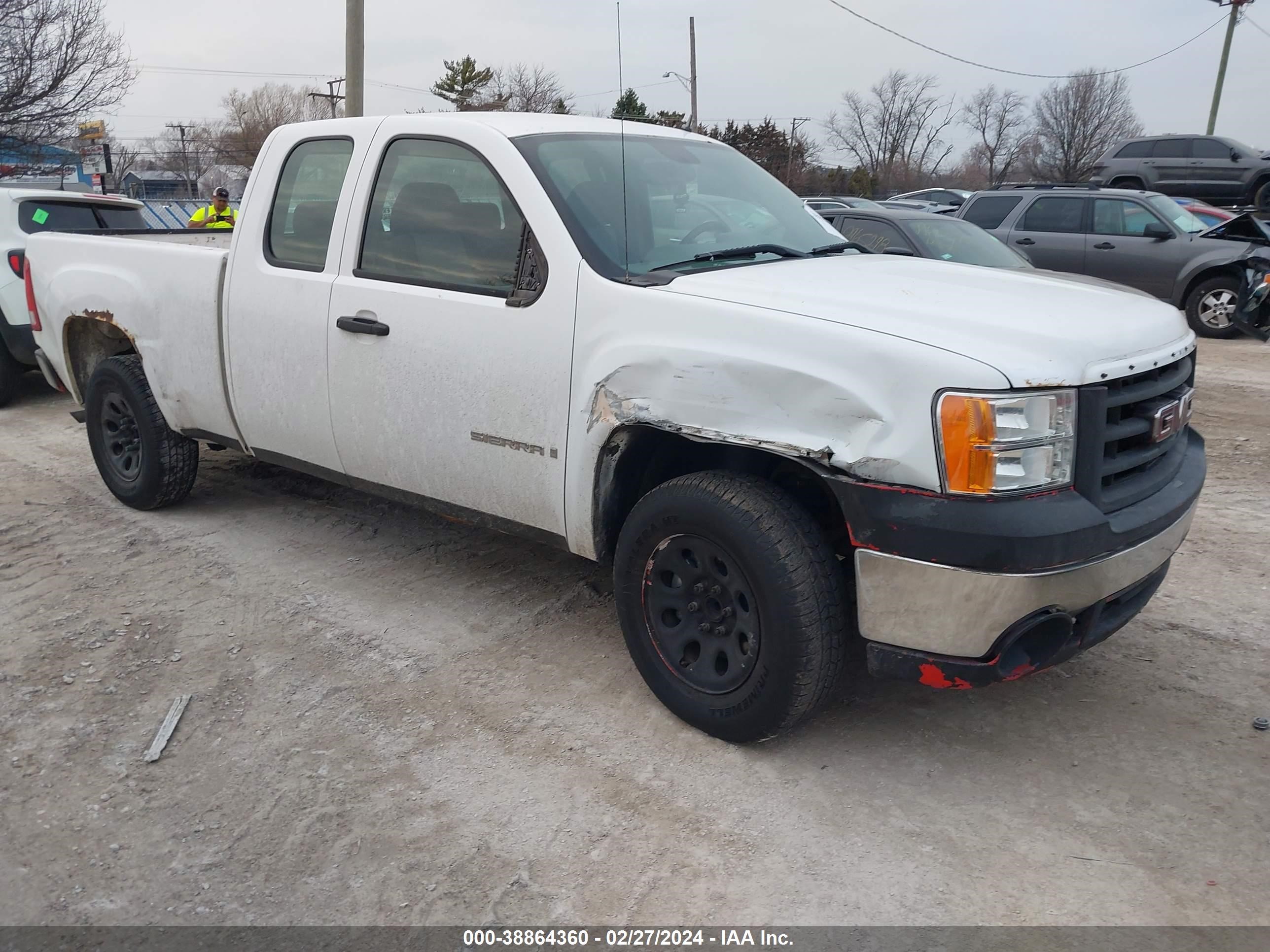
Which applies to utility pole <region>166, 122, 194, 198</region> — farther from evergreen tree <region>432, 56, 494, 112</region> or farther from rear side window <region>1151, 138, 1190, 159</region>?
rear side window <region>1151, 138, 1190, 159</region>

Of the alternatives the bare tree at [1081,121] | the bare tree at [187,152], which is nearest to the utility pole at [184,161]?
the bare tree at [187,152]

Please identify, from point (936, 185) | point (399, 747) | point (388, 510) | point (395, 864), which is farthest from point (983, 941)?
point (936, 185)

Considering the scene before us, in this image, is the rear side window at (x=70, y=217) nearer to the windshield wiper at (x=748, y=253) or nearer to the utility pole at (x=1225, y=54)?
the windshield wiper at (x=748, y=253)

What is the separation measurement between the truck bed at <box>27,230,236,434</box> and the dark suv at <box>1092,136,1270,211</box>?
19276 mm

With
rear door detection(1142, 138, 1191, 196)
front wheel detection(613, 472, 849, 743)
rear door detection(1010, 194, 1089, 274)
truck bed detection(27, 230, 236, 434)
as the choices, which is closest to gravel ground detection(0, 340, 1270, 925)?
front wheel detection(613, 472, 849, 743)

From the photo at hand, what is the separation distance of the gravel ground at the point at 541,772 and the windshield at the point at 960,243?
3.96 meters

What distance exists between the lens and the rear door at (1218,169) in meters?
19.5

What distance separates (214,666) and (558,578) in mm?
1488

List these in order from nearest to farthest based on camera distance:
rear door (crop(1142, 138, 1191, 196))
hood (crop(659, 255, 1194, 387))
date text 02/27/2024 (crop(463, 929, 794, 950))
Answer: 1. date text 02/27/2024 (crop(463, 929, 794, 950))
2. hood (crop(659, 255, 1194, 387))
3. rear door (crop(1142, 138, 1191, 196))

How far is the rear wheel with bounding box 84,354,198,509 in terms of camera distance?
17.4 ft

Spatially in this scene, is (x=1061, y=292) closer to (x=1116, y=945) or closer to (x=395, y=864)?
(x=1116, y=945)

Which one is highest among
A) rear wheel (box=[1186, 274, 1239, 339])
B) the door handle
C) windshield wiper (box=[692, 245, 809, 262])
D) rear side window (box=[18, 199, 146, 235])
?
rear side window (box=[18, 199, 146, 235])

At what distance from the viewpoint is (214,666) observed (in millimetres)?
3885

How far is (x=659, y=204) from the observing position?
3.79 m
